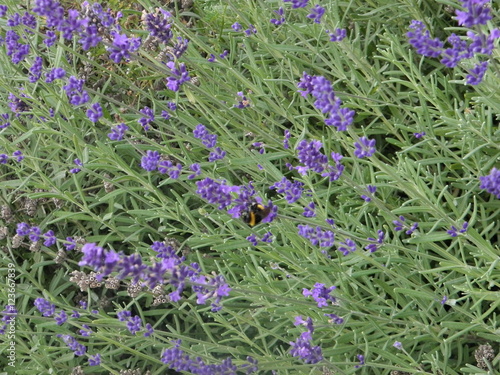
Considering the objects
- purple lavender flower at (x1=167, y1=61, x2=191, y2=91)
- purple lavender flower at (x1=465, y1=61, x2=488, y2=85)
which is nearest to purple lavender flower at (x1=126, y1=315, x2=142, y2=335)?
purple lavender flower at (x1=167, y1=61, x2=191, y2=91)

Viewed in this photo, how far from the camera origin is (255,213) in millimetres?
2641

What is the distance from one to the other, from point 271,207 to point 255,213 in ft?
0.32

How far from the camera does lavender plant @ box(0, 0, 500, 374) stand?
3006mm

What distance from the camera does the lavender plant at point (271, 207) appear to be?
118 inches

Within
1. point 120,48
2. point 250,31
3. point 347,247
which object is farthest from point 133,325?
point 250,31

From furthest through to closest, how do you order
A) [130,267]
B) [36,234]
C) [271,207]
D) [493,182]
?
[36,234] < [271,207] < [493,182] < [130,267]

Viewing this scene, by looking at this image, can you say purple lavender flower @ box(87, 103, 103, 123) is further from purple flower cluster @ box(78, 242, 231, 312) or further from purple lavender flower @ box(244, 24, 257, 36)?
→ purple lavender flower @ box(244, 24, 257, 36)

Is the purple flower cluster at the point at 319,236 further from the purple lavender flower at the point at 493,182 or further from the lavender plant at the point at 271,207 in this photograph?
the purple lavender flower at the point at 493,182

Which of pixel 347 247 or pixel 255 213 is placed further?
pixel 347 247

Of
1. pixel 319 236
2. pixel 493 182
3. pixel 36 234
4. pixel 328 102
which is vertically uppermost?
pixel 328 102

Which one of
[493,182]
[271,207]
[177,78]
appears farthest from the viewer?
[177,78]

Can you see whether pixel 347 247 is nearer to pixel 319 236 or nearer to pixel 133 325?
pixel 319 236

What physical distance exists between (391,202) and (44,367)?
2391mm

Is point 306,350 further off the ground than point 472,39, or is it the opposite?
point 472,39
